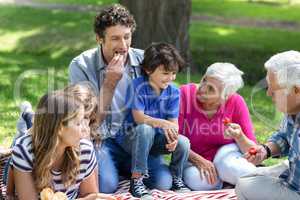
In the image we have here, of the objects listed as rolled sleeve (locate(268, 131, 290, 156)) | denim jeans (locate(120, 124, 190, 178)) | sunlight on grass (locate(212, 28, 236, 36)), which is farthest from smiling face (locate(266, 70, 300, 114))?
sunlight on grass (locate(212, 28, 236, 36))

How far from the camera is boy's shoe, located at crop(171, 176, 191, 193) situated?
4.70 metres

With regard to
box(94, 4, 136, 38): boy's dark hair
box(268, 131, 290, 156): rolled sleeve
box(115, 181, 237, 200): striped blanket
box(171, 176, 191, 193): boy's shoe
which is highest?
box(94, 4, 136, 38): boy's dark hair

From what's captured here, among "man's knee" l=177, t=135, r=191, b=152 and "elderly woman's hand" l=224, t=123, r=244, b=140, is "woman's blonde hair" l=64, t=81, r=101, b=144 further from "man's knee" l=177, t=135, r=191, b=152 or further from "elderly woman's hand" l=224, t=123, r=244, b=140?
"elderly woman's hand" l=224, t=123, r=244, b=140

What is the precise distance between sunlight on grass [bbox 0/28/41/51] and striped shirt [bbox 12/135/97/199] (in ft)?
29.5

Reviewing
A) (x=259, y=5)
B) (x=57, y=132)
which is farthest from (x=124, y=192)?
(x=259, y=5)

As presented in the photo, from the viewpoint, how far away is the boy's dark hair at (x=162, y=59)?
461 cm

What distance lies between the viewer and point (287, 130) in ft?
13.8

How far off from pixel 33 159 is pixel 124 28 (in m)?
1.46

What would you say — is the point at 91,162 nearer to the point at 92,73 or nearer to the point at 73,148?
the point at 73,148

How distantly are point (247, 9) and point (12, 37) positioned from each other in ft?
23.8

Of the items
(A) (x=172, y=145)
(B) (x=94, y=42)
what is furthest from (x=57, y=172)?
(B) (x=94, y=42)

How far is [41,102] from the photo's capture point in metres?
3.63

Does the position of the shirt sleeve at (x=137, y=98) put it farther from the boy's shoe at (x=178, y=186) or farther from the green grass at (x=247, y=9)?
the green grass at (x=247, y=9)

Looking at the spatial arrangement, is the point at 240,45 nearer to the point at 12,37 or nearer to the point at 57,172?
the point at 12,37
